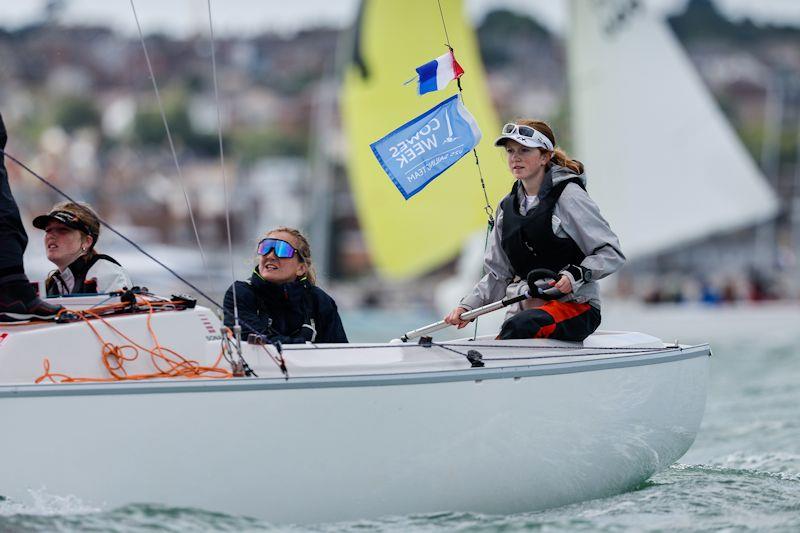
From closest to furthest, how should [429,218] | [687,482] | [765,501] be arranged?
[765,501] < [687,482] < [429,218]

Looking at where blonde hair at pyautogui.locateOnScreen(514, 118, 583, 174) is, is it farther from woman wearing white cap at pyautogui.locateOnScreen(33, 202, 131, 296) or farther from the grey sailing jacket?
woman wearing white cap at pyautogui.locateOnScreen(33, 202, 131, 296)

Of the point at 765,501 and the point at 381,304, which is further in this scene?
the point at 381,304

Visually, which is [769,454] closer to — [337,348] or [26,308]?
[337,348]

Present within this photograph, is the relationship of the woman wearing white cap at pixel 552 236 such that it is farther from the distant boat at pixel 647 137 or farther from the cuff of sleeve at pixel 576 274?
the distant boat at pixel 647 137

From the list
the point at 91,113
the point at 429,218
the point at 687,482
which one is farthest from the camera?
the point at 91,113

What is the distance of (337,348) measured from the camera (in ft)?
14.2

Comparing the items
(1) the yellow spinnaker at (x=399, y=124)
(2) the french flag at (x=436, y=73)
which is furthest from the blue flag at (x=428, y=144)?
(1) the yellow spinnaker at (x=399, y=124)

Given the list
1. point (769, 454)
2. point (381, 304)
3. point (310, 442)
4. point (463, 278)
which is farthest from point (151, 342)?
point (381, 304)

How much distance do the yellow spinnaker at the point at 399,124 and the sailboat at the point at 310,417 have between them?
10.1m

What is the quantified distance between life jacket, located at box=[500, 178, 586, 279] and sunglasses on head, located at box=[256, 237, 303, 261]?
29.7 inches

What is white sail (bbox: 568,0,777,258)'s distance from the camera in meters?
16.9

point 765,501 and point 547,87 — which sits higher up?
point 547,87

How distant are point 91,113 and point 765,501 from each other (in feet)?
262

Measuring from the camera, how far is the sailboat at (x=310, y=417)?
12.5ft
